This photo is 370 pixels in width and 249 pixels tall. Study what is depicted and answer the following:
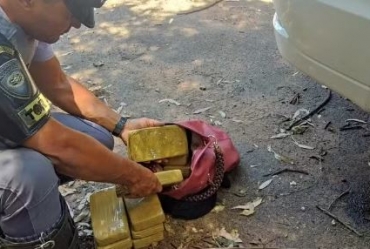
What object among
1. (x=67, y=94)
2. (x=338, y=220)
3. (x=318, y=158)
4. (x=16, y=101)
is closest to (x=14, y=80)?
(x=16, y=101)

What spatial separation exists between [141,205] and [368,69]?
3.25ft

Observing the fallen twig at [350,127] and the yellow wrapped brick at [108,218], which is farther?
the fallen twig at [350,127]

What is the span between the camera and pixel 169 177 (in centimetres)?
234

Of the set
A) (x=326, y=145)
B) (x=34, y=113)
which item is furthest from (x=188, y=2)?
(x=34, y=113)

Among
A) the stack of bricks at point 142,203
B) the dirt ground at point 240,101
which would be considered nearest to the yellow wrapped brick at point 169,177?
the stack of bricks at point 142,203

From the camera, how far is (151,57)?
3.86 metres

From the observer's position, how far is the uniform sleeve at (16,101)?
1672 millimetres

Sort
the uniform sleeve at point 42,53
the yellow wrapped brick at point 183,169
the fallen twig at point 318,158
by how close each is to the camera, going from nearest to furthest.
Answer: the uniform sleeve at point 42,53 → the yellow wrapped brick at point 183,169 → the fallen twig at point 318,158

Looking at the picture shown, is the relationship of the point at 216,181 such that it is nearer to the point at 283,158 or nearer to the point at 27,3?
the point at 283,158

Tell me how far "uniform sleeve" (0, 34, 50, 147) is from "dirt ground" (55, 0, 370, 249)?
33.0 inches

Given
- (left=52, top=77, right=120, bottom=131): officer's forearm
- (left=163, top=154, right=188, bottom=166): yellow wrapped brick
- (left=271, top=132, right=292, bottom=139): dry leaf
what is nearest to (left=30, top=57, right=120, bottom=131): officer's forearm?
(left=52, top=77, right=120, bottom=131): officer's forearm

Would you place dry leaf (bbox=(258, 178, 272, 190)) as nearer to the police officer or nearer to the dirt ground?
the dirt ground

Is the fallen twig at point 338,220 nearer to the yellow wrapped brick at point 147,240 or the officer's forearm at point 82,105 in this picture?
the yellow wrapped brick at point 147,240

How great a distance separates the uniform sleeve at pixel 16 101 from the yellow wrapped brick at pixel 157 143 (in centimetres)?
67
